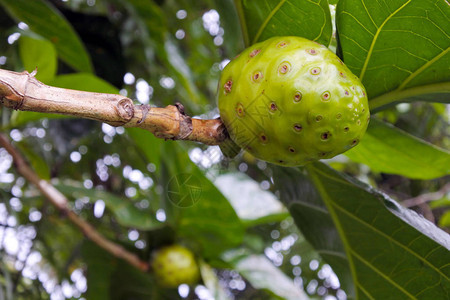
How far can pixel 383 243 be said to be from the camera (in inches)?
32.0

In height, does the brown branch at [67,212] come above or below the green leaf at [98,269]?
above

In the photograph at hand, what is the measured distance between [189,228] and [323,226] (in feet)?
1.77

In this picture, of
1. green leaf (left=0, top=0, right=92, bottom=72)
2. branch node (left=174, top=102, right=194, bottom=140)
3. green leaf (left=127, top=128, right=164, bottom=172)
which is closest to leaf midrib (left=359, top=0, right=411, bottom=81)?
branch node (left=174, top=102, right=194, bottom=140)

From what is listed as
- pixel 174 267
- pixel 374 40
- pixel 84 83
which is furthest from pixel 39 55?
pixel 374 40

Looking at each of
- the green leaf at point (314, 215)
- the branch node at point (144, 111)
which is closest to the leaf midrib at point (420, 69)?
the green leaf at point (314, 215)

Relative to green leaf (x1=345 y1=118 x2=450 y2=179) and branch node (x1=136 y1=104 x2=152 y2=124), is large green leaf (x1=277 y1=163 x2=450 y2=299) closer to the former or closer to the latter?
green leaf (x1=345 y1=118 x2=450 y2=179)

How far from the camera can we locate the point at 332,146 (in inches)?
24.4

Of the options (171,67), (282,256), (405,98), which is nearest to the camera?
(405,98)

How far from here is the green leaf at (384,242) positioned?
74 centimetres

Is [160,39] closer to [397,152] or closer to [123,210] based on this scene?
[123,210]

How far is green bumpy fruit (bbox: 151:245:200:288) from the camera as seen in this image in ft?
4.51

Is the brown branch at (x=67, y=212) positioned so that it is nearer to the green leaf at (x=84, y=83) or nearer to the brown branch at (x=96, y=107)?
the green leaf at (x=84, y=83)

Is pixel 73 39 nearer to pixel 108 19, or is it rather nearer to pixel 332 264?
pixel 108 19

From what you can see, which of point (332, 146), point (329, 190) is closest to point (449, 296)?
point (329, 190)
